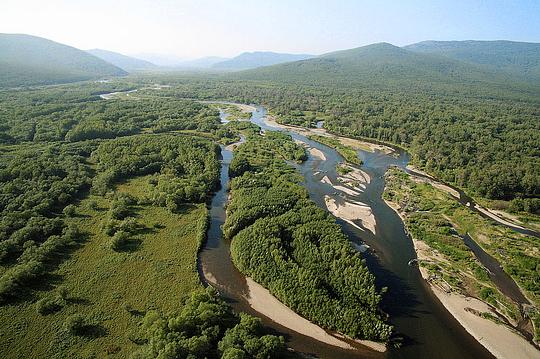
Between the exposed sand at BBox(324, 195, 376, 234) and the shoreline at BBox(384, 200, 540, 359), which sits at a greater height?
the exposed sand at BBox(324, 195, 376, 234)

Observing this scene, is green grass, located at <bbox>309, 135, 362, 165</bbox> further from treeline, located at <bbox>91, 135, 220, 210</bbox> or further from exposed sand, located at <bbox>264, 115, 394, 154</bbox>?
treeline, located at <bbox>91, 135, 220, 210</bbox>

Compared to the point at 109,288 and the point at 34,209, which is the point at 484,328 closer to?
the point at 109,288

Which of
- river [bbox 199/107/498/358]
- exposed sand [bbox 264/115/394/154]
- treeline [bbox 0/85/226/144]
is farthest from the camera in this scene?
exposed sand [bbox 264/115/394/154]

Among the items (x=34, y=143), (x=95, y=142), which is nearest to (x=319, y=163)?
(x=95, y=142)

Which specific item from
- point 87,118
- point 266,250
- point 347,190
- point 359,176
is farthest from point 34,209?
point 87,118

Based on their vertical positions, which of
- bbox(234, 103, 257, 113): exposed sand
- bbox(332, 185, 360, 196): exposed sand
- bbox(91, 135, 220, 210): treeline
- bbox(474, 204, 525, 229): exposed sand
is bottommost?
bbox(474, 204, 525, 229): exposed sand

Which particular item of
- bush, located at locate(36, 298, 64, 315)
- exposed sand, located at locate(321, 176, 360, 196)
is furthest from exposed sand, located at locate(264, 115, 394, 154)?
bush, located at locate(36, 298, 64, 315)
